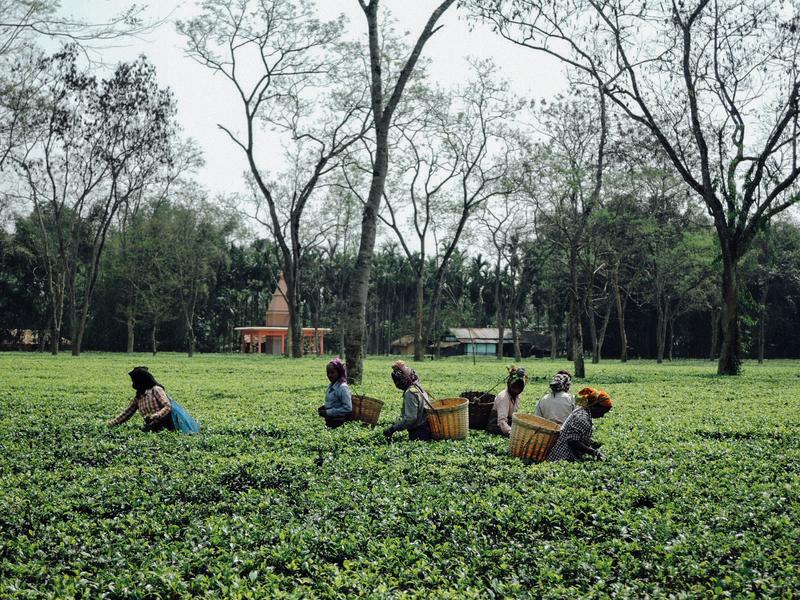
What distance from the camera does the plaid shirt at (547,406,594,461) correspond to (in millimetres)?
9055

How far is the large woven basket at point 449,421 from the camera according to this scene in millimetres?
10773

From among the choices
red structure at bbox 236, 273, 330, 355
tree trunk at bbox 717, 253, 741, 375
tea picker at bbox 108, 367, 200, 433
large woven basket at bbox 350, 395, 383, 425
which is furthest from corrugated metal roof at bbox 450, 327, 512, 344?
tea picker at bbox 108, 367, 200, 433

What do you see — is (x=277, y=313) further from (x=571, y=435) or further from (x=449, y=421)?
(x=571, y=435)

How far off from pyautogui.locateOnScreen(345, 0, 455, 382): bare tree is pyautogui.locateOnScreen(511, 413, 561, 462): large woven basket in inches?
476

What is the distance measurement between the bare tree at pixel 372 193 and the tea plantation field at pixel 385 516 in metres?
9.73

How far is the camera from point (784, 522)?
6266 millimetres

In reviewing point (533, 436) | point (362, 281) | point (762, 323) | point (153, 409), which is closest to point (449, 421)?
point (533, 436)

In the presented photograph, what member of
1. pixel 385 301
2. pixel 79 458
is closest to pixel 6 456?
pixel 79 458

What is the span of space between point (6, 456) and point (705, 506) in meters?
7.97

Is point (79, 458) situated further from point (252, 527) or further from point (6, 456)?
point (252, 527)

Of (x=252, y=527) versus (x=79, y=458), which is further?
(x=79, y=458)

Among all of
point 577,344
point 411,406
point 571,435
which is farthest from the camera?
point 577,344

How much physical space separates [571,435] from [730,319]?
21.7 metres

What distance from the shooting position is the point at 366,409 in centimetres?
1248
